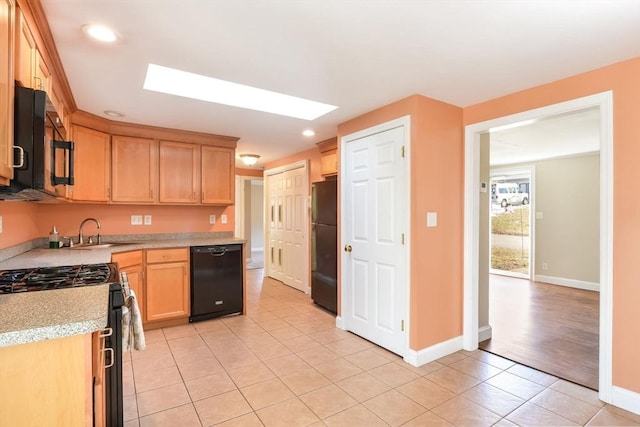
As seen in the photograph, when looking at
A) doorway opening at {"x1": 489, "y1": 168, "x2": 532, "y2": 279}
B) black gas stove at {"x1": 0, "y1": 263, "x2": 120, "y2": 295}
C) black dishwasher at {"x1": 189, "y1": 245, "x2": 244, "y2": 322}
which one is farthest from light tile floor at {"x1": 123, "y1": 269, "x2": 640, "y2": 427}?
doorway opening at {"x1": 489, "y1": 168, "x2": 532, "y2": 279}

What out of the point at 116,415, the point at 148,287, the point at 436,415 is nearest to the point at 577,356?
the point at 436,415

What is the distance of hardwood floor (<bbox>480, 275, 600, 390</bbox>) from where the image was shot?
8.71 feet

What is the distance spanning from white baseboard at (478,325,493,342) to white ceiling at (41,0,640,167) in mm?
2182

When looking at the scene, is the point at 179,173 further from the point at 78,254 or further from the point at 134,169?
the point at 78,254

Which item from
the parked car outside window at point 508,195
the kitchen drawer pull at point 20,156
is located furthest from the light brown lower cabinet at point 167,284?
the parked car outside window at point 508,195

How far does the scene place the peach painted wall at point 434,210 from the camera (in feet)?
8.82

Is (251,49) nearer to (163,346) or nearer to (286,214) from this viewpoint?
(163,346)

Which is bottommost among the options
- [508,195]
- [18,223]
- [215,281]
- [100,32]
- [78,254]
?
[215,281]

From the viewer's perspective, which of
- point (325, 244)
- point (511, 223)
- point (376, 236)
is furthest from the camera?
point (511, 223)

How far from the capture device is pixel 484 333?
3.23 metres

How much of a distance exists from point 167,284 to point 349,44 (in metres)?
2.98

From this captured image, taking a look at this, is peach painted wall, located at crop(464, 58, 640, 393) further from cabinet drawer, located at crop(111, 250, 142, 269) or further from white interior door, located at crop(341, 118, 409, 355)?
cabinet drawer, located at crop(111, 250, 142, 269)

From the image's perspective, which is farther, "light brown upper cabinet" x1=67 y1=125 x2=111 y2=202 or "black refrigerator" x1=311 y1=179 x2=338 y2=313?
"black refrigerator" x1=311 y1=179 x2=338 y2=313

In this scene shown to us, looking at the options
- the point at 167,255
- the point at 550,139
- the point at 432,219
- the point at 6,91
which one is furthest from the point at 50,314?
the point at 550,139
